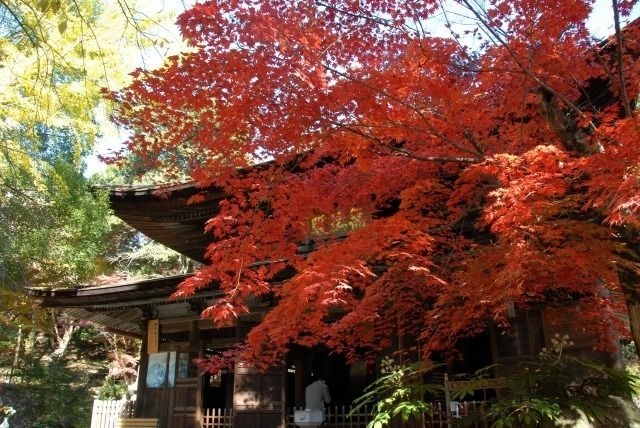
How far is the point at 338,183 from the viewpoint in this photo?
7.80m

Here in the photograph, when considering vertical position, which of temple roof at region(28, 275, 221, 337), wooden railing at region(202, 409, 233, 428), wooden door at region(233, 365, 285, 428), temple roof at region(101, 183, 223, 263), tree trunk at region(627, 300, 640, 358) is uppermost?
temple roof at region(101, 183, 223, 263)

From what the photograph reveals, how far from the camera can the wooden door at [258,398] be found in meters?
9.37

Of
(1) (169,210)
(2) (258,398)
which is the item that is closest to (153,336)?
(1) (169,210)

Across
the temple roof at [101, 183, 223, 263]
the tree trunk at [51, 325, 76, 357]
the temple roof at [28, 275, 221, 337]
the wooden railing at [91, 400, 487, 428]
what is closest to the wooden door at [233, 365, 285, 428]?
the wooden railing at [91, 400, 487, 428]

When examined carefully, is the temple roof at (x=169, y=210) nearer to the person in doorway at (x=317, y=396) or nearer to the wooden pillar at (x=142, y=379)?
the wooden pillar at (x=142, y=379)

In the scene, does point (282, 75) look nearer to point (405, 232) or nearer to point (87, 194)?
point (405, 232)

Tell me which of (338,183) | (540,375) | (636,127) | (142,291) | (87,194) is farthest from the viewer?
(87,194)

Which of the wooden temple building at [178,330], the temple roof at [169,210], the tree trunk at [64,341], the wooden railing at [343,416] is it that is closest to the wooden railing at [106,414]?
the wooden railing at [343,416]

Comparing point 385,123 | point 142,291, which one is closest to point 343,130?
point 385,123

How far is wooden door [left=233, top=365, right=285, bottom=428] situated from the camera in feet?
30.7

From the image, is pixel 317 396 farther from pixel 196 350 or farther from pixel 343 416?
pixel 196 350

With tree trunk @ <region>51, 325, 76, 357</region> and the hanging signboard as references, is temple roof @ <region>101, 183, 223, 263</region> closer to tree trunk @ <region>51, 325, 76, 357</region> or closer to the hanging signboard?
the hanging signboard

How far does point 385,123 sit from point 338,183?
1738 millimetres

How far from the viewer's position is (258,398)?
950cm
